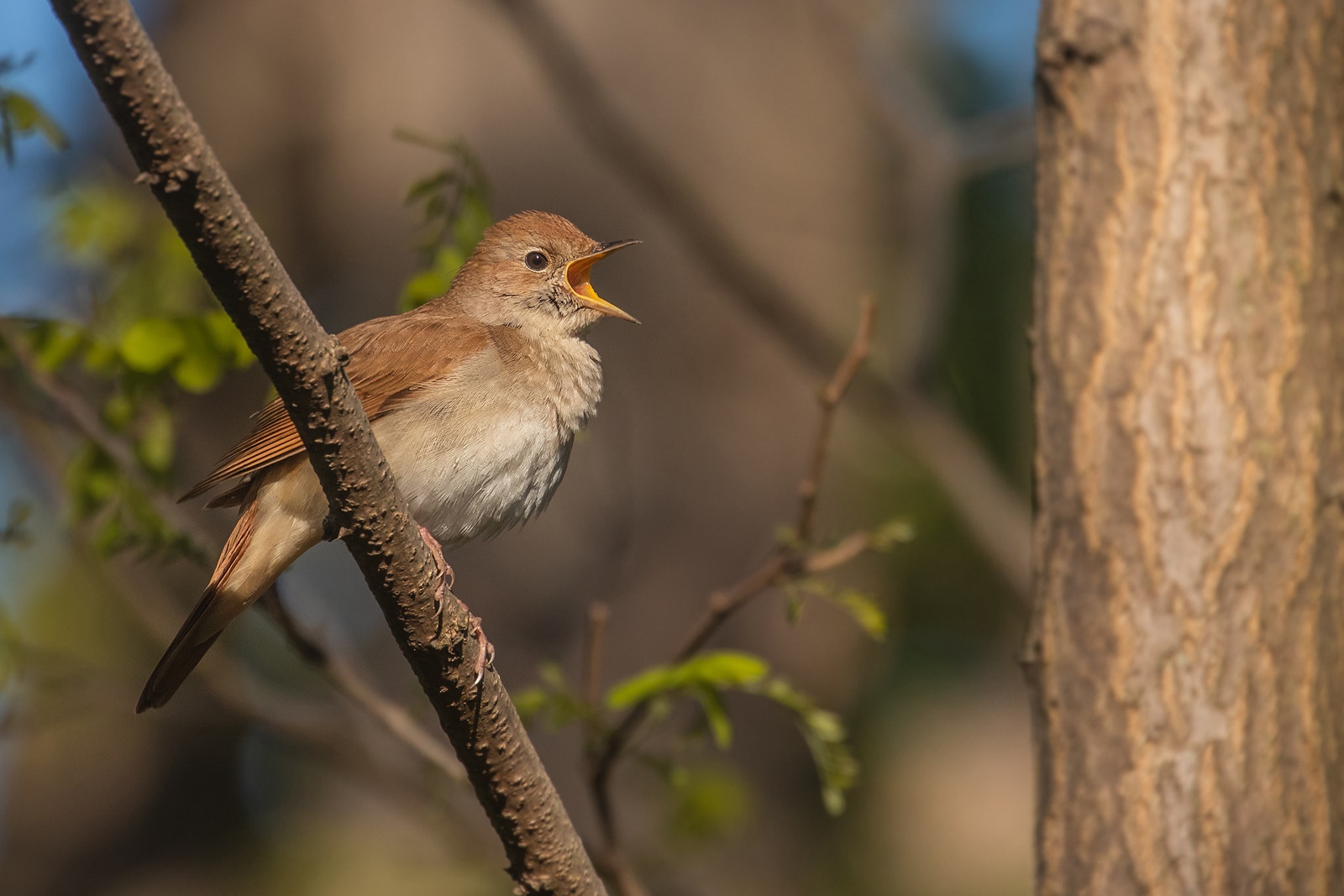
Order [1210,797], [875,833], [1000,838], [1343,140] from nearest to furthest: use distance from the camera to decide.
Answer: [1210,797] → [1343,140] → [875,833] → [1000,838]

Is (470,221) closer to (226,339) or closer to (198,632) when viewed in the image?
(226,339)

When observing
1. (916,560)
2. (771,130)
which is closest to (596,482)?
(771,130)

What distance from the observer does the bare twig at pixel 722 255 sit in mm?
5285

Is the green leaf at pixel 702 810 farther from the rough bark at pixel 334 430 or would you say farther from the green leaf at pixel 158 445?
the green leaf at pixel 158 445

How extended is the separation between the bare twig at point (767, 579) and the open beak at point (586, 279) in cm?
117

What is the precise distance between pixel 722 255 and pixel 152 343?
2.37 meters

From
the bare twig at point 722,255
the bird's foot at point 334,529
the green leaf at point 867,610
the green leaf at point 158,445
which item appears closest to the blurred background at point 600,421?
the bare twig at point 722,255

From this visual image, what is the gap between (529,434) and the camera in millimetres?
4164

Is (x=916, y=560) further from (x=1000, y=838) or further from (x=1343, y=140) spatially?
(x=1343, y=140)

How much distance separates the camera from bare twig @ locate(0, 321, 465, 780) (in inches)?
156

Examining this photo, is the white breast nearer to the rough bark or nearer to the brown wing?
the brown wing

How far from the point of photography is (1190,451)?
3.34 m

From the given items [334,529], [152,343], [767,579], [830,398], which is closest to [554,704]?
[767,579]

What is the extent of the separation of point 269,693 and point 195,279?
1.60 m
